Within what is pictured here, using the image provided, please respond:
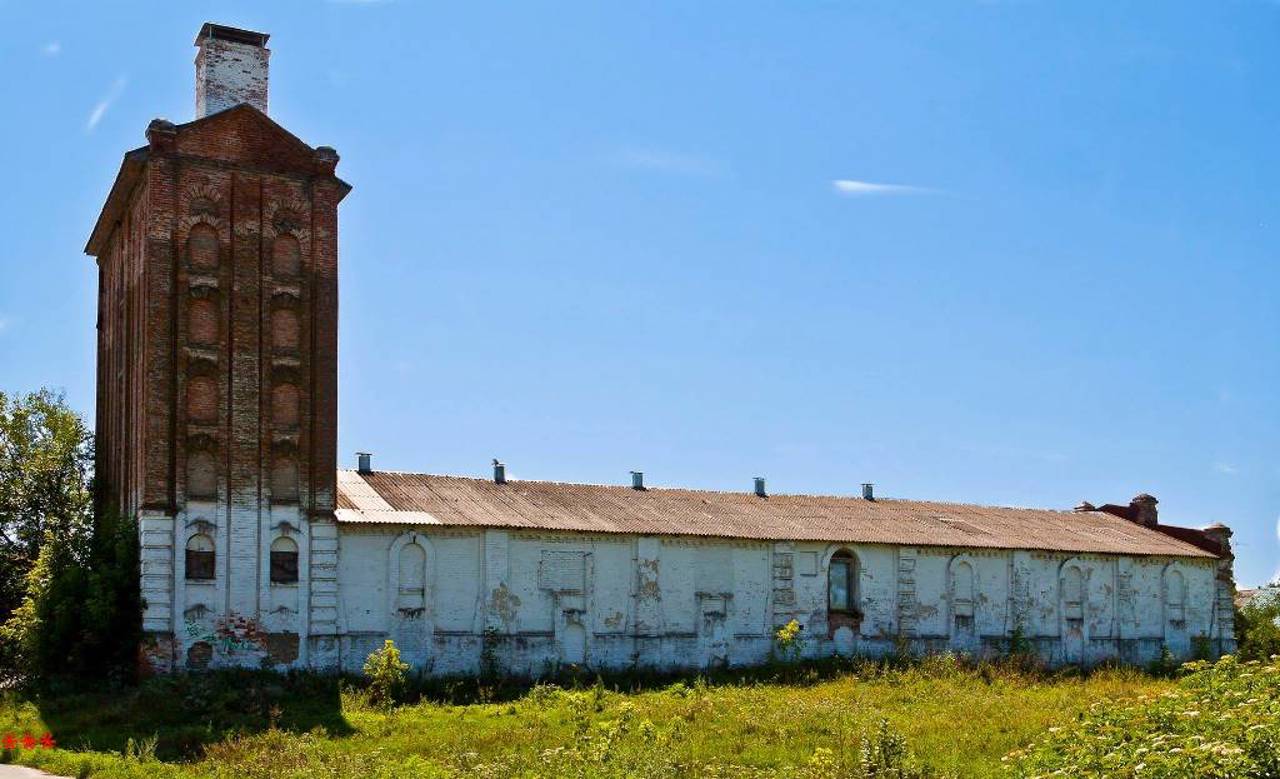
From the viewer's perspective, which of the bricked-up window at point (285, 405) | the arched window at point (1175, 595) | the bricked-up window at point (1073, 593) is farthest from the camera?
the arched window at point (1175, 595)

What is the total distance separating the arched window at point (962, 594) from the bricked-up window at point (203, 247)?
21350 mm

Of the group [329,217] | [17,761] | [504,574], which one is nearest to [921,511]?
[504,574]

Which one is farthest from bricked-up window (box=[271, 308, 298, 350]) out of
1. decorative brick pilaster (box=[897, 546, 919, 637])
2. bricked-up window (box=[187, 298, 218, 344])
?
decorative brick pilaster (box=[897, 546, 919, 637])

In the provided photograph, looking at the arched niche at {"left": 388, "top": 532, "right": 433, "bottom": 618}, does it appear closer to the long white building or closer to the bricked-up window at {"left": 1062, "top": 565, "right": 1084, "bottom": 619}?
the long white building

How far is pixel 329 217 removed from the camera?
3039 centimetres

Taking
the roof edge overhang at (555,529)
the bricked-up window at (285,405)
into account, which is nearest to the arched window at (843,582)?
the roof edge overhang at (555,529)

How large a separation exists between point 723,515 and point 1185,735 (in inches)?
928

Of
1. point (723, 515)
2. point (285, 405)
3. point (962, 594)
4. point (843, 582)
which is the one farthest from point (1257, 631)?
point (285, 405)

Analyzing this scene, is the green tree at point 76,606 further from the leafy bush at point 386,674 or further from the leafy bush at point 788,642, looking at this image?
the leafy bush at point 788,642

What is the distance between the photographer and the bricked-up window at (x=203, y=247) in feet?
94.7

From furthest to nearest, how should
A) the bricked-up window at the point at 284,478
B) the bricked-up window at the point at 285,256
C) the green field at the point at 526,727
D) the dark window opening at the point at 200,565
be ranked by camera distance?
the bricked-up window at the point at 285,256
the bricked-up window at the point at 284,478
the dark window opening at the point at 200,565
the green field at the point at 526,727

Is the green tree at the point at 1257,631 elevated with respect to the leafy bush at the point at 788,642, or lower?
lower

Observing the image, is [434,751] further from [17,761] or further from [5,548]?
[5,548]

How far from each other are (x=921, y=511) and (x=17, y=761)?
92.1ft
